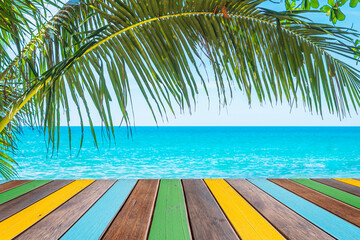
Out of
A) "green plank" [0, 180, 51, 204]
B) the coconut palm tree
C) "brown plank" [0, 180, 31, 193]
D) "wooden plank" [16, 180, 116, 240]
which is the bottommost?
"wooden plank" [16, 180, 116, 240]

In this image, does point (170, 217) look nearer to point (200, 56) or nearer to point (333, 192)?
point (200, 56)

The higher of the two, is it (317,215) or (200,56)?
(200,56)

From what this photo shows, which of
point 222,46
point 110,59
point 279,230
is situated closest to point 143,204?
point 279,230

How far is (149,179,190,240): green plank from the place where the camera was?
3.25 feet

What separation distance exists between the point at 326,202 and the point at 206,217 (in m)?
0.70

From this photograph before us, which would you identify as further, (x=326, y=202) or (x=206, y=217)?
(x=326, y=202)

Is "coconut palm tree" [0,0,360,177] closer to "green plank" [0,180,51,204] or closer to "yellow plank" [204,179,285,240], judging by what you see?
"yellow plank" [204,179,285,240]

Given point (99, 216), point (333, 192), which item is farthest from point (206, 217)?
point (333, 192)

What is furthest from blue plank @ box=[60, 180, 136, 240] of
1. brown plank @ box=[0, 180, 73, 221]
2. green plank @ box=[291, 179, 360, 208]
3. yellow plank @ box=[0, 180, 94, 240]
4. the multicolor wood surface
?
green plank @ box=[291, 179, 360, 208]

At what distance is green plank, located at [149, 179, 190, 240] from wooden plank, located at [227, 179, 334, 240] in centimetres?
37

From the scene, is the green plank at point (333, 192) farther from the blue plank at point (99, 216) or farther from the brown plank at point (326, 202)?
the blue plank at point (99, 216)

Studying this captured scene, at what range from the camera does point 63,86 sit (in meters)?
1.01

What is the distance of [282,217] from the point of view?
118 centimetres

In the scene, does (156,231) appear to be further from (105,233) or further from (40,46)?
(40,46)
